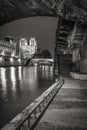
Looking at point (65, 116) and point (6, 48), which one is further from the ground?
point (6, 48)

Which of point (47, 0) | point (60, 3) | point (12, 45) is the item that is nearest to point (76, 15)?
point (60, 3)

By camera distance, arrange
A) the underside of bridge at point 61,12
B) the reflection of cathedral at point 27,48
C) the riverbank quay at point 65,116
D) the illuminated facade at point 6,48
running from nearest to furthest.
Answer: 1. the riverbank quay at point 65,116
2. the underside of bridge at point 61,12
3. the illuminated facade at point 6,48
4. the reflection of cathedral at point 27,48

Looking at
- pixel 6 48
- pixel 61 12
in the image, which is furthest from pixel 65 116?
pixel 6 48

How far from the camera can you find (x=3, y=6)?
10.6 m

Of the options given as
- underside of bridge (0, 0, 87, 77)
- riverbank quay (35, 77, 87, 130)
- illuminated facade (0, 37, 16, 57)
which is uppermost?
illuminated facade (0, 37, 16, 57)

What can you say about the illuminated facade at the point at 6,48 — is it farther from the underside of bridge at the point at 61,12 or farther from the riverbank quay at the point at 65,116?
the riverbank quay at the point at 65,116

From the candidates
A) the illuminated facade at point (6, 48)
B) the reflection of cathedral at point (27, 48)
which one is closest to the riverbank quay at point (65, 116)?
the illuminated facade at point (6, 48)

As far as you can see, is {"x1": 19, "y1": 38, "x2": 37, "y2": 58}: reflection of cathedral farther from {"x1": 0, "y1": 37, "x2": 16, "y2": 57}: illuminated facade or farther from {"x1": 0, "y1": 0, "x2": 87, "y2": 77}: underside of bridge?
{"x1": 0, "y1": 0, "x2": 87, "y2": 77}: underside of bridge

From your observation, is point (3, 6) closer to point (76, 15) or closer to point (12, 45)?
point (76, 15)

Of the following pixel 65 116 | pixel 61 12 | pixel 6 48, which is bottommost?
pixel 65 116

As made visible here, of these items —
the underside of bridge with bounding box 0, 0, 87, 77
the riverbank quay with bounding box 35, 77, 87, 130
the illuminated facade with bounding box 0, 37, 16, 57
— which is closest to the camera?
the riverbank quay with bounding box 35, 77, 87, 130

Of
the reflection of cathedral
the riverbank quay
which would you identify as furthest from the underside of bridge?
the reflection of cathedral

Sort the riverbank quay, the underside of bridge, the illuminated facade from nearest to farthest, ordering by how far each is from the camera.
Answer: the riverbank quay → the underside of bridge → the illuminated facade

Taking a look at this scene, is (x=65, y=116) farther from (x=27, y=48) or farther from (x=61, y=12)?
(x=27, y=48)
